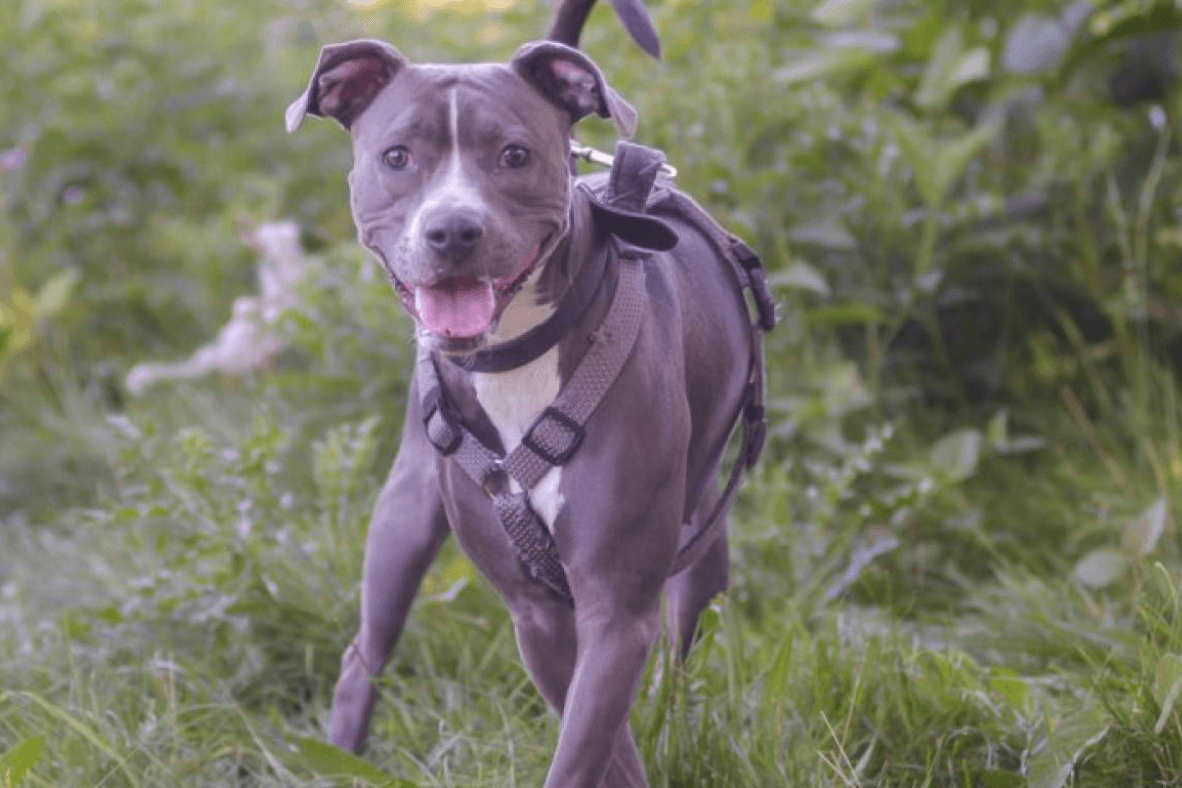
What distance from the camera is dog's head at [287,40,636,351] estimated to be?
6.66 ft

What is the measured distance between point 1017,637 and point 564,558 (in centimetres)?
147

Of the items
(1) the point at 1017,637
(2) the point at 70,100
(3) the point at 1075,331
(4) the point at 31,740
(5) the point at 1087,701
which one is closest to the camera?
(4) the point at 31,740

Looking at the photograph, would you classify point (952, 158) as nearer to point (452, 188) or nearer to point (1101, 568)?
point (1101, 568)

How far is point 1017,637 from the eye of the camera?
3.36 m

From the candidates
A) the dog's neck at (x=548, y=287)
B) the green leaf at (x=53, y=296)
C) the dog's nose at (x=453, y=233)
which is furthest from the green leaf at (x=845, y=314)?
the green leaf at (x=53, y=296)

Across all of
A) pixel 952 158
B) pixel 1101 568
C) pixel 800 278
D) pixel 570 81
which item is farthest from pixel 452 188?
pixel 952 158

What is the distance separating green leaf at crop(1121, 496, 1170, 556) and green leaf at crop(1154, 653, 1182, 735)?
1.03 m

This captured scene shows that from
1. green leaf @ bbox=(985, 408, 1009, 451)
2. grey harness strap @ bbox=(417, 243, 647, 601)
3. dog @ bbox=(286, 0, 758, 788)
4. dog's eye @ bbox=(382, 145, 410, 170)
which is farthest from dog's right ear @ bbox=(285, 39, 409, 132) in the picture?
green leaf @ bbox=(985, 408, 1009, 451)

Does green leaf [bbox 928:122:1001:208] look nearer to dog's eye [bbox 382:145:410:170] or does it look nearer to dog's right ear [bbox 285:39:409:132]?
dog's right ear [bbox 285:39:409:132]

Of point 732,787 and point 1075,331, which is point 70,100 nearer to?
point 1075,331

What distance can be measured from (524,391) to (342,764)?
721 millimetres

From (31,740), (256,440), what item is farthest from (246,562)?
(31,740)

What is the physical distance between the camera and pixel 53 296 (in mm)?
5504

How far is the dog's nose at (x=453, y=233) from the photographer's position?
78.7 inches
